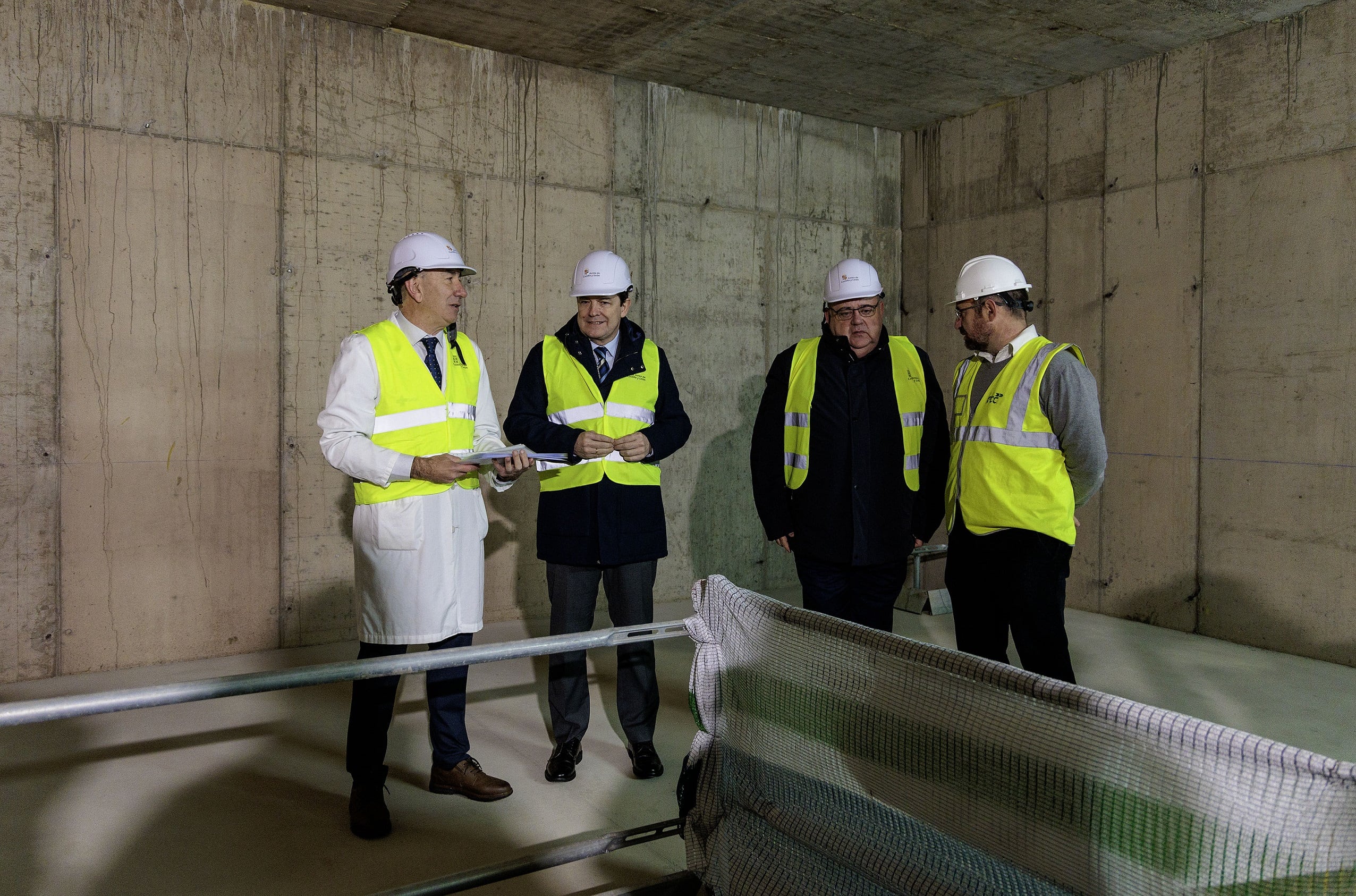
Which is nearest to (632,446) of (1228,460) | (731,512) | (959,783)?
(959,783)

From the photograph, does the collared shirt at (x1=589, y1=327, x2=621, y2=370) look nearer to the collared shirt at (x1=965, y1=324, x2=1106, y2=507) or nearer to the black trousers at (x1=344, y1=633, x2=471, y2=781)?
the black trousers at (x1=344, y1=633, x2=471, y2=781)

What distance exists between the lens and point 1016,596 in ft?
9.96

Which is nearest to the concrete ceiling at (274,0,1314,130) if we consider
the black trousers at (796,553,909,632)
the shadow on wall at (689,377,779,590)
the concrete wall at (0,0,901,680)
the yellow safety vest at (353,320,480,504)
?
the concrete wall at (0,0,901,680)

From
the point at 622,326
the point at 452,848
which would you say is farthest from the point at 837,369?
the point at 452,848

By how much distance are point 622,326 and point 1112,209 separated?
13.1 ft

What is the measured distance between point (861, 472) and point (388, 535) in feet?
5.14

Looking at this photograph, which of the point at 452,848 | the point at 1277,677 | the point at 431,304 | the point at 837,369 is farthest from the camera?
the point at 1277,677

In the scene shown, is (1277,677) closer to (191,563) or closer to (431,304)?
(431,304)

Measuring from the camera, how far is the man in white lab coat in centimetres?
289

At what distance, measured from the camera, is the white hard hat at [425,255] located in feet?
10.00

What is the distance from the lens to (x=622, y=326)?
350 cm

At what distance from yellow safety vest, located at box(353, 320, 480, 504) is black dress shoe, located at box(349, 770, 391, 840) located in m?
0.89

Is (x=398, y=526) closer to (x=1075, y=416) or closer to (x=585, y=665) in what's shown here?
(x=585, y=665)

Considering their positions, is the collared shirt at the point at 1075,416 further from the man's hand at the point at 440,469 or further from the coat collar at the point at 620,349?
the man's hand at the point at 440,469
